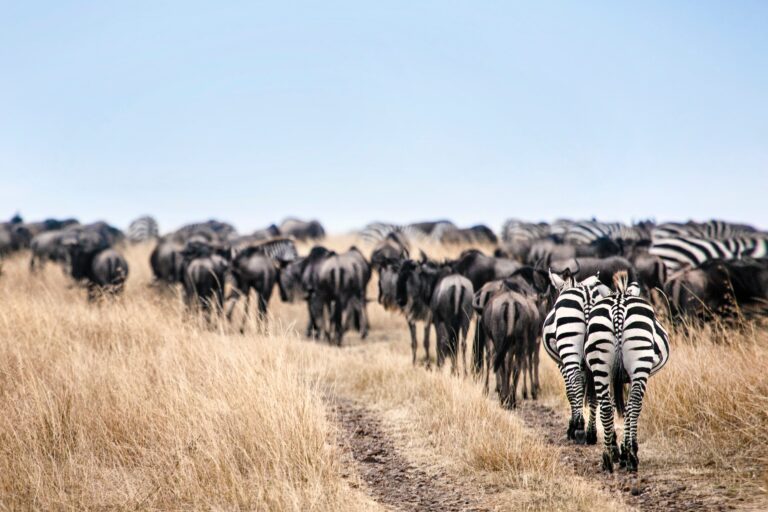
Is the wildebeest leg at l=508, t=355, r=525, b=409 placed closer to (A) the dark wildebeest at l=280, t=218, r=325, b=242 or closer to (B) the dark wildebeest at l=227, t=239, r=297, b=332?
(B) the dark wildebeest at l=227, t=239, r=297, b=332

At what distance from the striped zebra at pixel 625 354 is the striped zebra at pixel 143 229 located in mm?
38299

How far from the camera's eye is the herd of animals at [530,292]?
688 cm

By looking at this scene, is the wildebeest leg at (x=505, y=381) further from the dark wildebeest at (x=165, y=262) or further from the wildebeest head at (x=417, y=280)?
the dark wildebeest at (x=165, y=262)

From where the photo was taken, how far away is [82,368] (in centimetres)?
906

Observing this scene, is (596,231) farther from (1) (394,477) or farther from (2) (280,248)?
(1) (394,477)

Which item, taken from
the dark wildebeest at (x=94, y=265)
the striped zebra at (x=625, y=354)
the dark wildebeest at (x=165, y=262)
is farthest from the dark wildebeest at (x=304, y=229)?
Answer: the striped zebra at (x=625, y=354)

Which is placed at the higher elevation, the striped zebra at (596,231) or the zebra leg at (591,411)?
the striped zebra at (596,231)

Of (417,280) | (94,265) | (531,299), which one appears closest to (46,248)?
(94,265)

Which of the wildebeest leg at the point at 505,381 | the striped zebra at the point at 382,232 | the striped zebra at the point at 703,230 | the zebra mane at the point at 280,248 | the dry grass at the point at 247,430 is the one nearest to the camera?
the dry grass at the point at 247,430

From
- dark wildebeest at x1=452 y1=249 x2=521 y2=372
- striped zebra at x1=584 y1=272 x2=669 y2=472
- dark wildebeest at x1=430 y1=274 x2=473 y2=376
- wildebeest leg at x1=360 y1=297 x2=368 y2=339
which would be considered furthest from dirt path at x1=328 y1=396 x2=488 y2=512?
wildebeest leg at x1=360 y1=297 x2=368 y2=339

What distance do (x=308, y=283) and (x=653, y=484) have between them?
11.9 m

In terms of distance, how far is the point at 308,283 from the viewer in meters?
17.7

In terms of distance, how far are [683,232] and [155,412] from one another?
1779 cm

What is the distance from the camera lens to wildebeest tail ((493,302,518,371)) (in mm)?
9750
